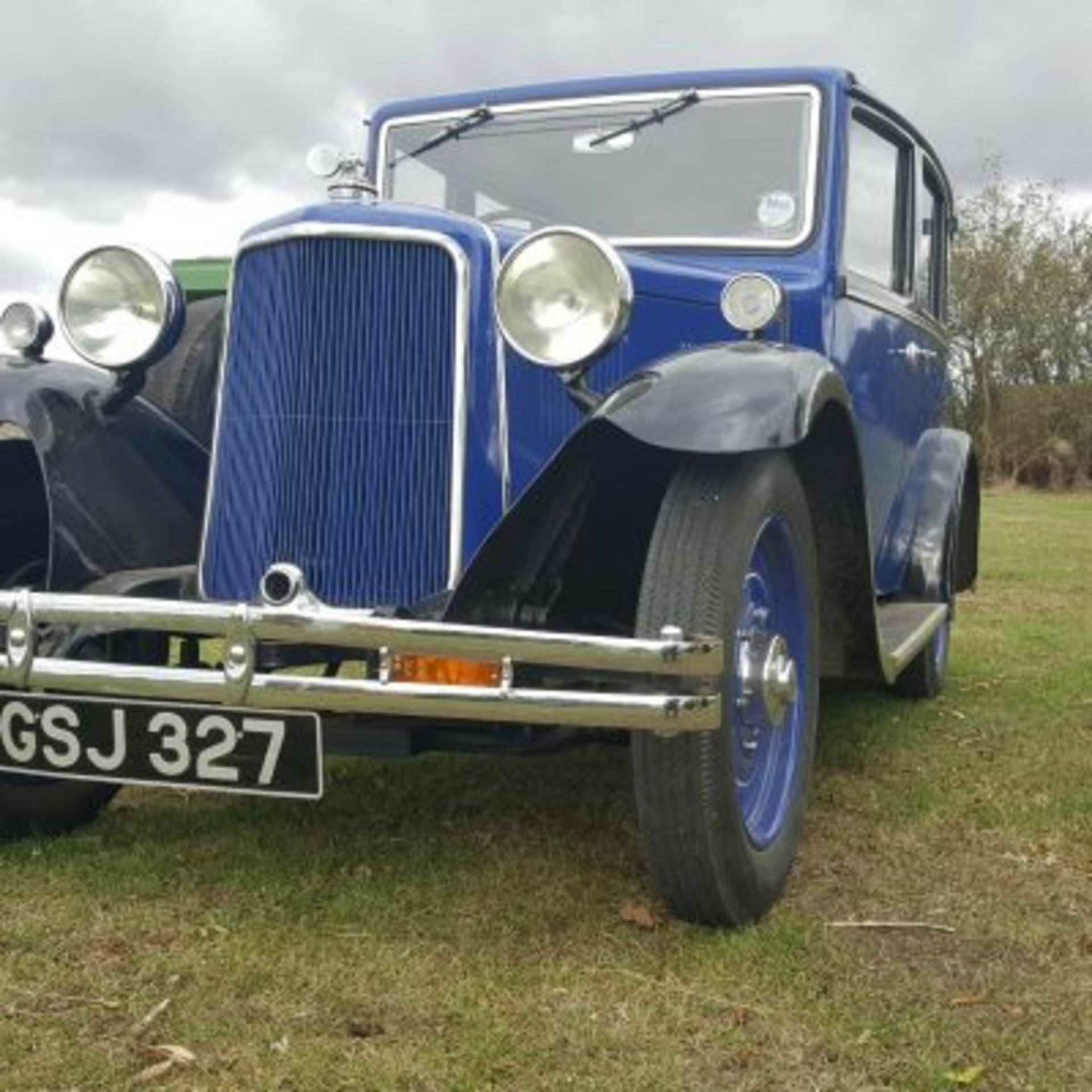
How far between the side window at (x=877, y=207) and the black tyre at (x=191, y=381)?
1.83 m

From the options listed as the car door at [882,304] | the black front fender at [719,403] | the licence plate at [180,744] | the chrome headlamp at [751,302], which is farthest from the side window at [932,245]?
the licence plate at [180,744]

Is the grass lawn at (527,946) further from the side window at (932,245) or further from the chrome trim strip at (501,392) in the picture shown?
the side window at (932,245)

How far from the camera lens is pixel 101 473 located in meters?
3.27

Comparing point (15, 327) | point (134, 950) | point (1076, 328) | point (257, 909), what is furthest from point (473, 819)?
point (1076, 328)

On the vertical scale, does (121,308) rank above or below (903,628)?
above

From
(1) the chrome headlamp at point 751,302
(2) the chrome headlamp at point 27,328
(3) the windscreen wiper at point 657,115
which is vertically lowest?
(2) the chrome headlamp at point 27,328

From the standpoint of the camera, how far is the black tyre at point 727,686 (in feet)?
8.48

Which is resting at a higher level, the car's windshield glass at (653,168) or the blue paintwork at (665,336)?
the car's windshield glass at (653,168)

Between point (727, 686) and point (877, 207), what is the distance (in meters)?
A: 2.25

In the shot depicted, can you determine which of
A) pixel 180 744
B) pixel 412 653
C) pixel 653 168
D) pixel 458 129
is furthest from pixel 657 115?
pixel 180 744

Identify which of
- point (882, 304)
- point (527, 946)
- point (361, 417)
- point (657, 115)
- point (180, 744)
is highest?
point (657, 115)

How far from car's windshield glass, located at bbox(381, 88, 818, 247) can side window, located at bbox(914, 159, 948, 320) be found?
1095 mm

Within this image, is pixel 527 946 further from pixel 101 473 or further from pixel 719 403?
pixel 101 473

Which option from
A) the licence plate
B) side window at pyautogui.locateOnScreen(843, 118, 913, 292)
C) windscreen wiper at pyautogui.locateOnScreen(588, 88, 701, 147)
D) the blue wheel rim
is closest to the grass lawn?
the blue wheel rim
